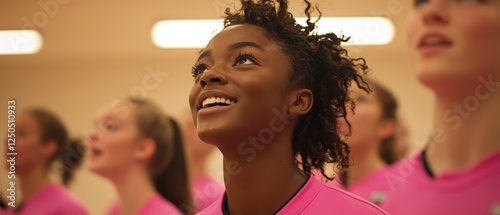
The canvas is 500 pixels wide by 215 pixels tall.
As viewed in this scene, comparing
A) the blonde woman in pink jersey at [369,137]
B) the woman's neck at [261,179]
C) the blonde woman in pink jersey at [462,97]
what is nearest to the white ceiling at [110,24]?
the blonde woman in pink jersey at [369,137]

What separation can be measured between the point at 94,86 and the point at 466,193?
4961mm

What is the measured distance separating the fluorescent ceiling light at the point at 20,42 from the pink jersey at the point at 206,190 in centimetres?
164

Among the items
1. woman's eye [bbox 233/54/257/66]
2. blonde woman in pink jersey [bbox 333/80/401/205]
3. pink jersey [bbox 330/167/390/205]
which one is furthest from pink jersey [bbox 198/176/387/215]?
blonde woman in pink jersey [bbox 333/80/401/205]

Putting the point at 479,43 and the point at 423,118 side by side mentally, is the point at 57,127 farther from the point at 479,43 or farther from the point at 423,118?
the point at 423,118

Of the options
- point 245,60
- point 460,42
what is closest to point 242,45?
point 245,60

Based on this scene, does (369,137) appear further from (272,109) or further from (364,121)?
(272,109)

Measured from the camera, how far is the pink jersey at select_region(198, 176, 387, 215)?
5.05 feet

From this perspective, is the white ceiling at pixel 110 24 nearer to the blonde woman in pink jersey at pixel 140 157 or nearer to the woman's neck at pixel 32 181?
the blonde woman in pink jersey at pixel 140 157

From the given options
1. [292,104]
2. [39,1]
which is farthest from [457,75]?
[39,1]

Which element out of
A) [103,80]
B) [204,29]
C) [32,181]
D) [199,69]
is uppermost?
[204,29]

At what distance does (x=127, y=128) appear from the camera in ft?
10.1

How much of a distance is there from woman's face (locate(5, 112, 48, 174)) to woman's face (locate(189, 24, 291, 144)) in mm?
1943

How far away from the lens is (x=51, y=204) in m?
3.17

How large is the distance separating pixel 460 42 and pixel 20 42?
13.8 feet
